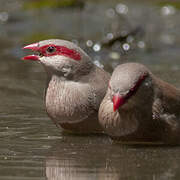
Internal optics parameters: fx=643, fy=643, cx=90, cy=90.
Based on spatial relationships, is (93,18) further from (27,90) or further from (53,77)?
(53,77)

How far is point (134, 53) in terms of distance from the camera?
11961 mm

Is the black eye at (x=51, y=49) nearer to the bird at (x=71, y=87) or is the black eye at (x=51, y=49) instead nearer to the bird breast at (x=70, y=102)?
the bird at (x=71, y=87)

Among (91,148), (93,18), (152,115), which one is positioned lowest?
(93,18)

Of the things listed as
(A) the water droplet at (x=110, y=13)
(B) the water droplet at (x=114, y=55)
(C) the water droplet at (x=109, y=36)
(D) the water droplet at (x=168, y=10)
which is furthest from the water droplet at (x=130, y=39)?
(D) the water droplet at (x=168, y=10)

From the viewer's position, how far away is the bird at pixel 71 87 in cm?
663

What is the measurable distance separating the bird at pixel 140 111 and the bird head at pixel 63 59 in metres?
0.65

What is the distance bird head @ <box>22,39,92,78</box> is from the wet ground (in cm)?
71

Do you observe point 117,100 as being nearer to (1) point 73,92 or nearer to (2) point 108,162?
(2) point 108,162

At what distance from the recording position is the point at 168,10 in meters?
14.9

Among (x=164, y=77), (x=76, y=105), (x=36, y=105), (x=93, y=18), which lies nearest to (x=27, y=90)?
(x=36, y=105)

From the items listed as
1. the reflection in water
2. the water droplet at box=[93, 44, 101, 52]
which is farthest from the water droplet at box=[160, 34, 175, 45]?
the reflection in water

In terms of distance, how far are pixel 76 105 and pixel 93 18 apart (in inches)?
318

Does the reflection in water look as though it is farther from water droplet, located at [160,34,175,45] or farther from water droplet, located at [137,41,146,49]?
water droplet, located at [160,34,175,45]

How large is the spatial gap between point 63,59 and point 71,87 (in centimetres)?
31
